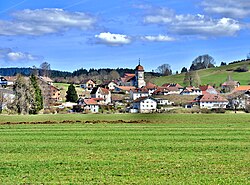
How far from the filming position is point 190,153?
76.4 feet

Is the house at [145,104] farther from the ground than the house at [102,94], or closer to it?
closer to it

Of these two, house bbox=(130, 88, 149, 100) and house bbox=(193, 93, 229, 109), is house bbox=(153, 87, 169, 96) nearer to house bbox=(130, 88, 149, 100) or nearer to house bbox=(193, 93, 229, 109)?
house bbox=(130, 88, 149, 100)

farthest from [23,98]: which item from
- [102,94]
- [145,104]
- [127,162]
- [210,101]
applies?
[127,162]

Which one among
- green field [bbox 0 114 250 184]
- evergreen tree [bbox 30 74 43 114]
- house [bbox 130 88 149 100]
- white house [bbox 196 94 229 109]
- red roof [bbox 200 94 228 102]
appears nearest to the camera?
green field [bbox 0 114 250 184]

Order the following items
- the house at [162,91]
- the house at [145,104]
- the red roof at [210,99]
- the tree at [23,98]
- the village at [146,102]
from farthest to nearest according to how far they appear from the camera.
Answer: the house at [162,91] → the red roof at [210,99] → the house at [145,104] → the village at [146,102] → the tree at [23,98]

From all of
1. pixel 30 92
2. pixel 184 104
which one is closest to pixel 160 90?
pixel 184 104

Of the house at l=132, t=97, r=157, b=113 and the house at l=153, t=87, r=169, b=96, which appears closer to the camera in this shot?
the house at l=132, t=97, r=157, b=113

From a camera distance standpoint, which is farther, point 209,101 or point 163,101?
point 163,101

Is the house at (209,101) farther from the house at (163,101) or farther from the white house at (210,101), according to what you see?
the house at (163,101)

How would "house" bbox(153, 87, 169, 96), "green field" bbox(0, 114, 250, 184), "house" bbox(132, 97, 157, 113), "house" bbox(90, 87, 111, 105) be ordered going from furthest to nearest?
"house" bbox(153, 87, 169, 96)
"house" bbox(90, 87, 111, 105)
"house" bbox(132, 97, 157, 113)
"green field" bbox(0, 114, 250, 184)

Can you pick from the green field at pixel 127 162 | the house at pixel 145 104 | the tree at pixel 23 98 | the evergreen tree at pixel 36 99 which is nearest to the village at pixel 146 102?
the house at pixel 145 104

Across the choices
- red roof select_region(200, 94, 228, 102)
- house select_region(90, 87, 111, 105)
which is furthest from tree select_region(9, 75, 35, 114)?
house select_region(90, 87, 111, 105)

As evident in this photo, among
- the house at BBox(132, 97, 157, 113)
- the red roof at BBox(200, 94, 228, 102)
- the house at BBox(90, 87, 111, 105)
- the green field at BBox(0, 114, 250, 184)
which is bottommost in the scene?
the green field at BBox(0, 114, 250, 184)

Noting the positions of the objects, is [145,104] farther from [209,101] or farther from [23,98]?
[23,98]
